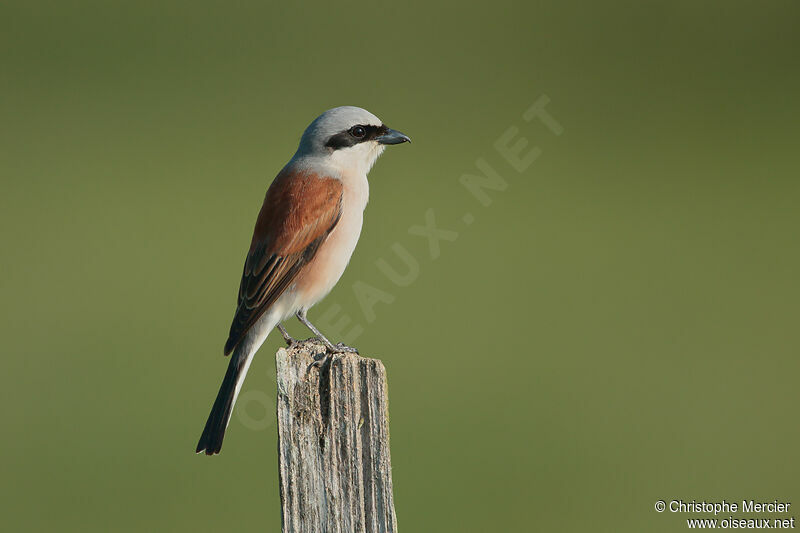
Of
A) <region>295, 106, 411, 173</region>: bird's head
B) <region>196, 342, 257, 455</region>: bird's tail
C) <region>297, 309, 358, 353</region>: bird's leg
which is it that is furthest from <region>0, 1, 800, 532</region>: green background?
<region>295, 106, 411, 173</region>: bird's head

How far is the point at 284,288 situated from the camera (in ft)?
15.6

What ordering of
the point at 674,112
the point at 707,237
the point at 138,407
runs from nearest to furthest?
the point at 138,407, the point at 707,237, the point at 674,112

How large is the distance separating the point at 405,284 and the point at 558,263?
2014 millimetres

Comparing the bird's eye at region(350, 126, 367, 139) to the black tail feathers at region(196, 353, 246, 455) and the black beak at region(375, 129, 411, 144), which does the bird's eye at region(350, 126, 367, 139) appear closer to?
the black beak at region(375, 129, 411, 144)

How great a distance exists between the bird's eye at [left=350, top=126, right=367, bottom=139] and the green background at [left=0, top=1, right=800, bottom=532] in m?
1.70

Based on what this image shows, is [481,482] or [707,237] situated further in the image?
[707,237]

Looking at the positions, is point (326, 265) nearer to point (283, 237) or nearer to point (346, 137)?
point (283, 237)

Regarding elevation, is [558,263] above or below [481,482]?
above

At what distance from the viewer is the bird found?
4.63 m

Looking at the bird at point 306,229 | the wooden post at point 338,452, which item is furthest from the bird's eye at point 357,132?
the wooden post at point 338,452

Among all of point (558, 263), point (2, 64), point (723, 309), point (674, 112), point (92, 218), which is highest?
point (2, 64)

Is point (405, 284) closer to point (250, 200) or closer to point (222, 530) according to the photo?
point (250, 200)

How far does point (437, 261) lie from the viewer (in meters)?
11.4

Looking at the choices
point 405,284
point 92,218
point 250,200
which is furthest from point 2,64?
point 405,284
